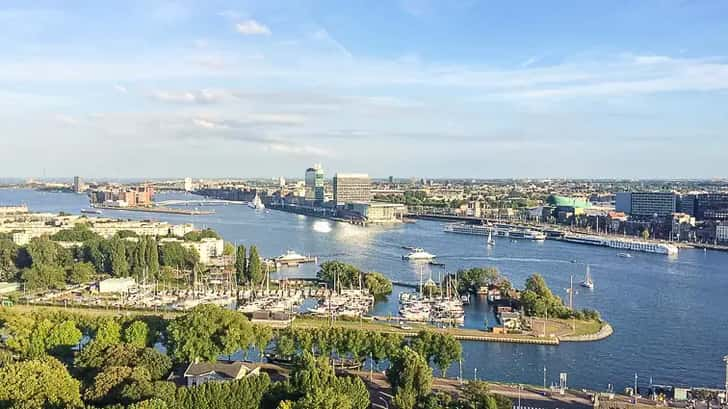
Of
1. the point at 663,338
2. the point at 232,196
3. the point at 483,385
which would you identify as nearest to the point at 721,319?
the point at 663,338

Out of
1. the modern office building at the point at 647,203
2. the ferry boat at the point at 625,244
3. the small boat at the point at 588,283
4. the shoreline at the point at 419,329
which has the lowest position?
the shoreline at the point at 419,329

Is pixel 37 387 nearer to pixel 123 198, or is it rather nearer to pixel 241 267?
pixel 241 267

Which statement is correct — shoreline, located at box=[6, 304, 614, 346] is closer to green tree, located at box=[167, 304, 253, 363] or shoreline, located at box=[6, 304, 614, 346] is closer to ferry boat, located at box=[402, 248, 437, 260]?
green tree, located at box=[167, 304, 253, 363]

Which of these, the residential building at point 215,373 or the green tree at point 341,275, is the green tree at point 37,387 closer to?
the residential building at point 215,373

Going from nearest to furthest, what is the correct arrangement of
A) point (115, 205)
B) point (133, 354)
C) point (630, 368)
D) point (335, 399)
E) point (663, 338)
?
point (335, 399) → point (133, 354) → point (630, 368) → point (663, 338) → point (115, 205)

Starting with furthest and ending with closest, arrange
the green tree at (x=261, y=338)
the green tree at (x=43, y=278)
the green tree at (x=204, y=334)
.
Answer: the green tree at (x=43, y=278)
the green tree at (x=261, y=338)
the green tree at (x=204, y=334)

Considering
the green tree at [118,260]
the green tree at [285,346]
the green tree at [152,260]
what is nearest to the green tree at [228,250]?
the green tree at [152,260]

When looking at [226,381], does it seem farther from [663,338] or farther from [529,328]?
[663,338]

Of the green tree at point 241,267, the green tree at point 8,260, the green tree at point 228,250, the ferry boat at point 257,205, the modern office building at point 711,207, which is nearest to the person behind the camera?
the green tree at point 241,267
